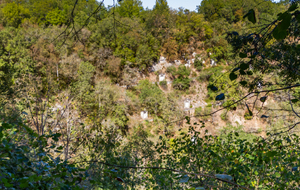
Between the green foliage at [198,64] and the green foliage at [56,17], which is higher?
the green foliage at [56,17]

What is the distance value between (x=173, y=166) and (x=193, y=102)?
52.9 feet

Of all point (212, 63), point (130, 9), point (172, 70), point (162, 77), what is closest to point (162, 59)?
point (172, 70)

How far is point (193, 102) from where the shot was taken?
726 inches

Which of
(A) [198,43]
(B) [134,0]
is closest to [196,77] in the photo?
(A) [198,43]

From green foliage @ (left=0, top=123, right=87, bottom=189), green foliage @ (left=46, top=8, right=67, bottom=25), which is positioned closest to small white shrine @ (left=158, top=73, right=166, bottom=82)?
green foliage @ (left=46, top=8, right=67, bottom=25)

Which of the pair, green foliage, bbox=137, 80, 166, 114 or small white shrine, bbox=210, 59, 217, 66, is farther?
small white shrine, bbox=210, 59, 217, 66

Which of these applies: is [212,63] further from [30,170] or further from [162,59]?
[30,170]

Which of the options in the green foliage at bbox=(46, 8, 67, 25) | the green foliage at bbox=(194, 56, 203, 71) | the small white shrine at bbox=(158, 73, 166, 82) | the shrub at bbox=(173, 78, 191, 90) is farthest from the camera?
the green foliage at bbox=(194, 56, 203, 71)

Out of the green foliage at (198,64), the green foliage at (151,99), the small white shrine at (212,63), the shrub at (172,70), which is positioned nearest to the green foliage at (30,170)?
the green foliage at (151,99)

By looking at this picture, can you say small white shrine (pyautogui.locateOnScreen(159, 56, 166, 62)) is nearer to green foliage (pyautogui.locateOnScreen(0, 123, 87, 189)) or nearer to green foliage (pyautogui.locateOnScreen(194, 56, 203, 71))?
green foliage (pyautogui.locateOnScreen(194, 56, 203, 71))

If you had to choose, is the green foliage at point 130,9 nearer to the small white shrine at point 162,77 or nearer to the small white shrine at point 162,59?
the small white shrine at point 162,59

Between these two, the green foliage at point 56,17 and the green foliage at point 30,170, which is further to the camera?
the green foliage at point 56,17

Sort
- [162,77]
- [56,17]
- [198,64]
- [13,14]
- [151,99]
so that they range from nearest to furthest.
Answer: [151,99]
[13,14]
[162,77]
[56,17]
[198,64]

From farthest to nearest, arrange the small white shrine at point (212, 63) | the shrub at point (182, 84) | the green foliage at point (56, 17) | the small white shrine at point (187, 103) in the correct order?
the small white shrine at point (212, 63) < the green foliage at point (56, 17) < the shrub at point (182, 84) < the small white shrine at point (187, 103)
